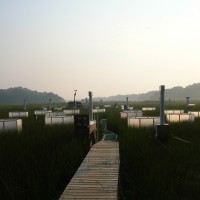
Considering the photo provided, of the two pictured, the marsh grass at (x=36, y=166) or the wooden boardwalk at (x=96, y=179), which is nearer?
the wooden boardwalk at (x=96, y=179)

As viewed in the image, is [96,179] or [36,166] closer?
[96,179]

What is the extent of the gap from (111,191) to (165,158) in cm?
458

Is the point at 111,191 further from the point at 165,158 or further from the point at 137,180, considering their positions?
the point at 165,158

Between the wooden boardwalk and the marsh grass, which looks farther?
the marsh grass

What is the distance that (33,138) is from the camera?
40.7 feet

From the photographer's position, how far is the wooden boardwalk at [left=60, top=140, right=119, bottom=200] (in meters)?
5.57

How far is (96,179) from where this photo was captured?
6.46 m

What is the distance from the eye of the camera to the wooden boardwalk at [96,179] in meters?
5.57

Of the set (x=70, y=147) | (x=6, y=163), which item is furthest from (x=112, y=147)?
(x=6, y=163)

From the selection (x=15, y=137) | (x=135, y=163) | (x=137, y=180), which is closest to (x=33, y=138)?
(x=15, y=137)

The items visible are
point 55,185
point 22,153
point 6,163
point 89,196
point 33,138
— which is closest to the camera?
Answer: point 89,196

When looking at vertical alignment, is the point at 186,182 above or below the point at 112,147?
A: below

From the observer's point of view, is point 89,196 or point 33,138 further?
point 33,138

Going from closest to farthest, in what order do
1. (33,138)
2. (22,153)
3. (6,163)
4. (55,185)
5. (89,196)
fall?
(89,196) < (55,185) < (6,163) < (22,153) < (33,138)
